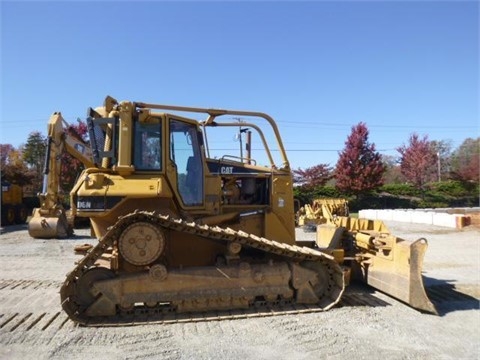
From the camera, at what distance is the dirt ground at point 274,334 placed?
15.0 feet

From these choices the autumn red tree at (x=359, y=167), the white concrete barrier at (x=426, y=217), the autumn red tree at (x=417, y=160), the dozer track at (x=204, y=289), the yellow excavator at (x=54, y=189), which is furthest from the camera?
the autumn red tree at (x=417, y=160)

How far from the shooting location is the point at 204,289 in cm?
582

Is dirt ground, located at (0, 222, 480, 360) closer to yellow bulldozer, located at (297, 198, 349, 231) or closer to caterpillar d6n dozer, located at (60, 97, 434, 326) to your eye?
caterpillar d6n dozer, located at (60, 97, 434, 326)

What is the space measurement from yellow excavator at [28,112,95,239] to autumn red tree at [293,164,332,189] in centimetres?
2167

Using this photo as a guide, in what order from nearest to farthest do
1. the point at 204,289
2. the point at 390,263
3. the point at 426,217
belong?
the point at 204,289
the point at 390,263
the point at 426,217

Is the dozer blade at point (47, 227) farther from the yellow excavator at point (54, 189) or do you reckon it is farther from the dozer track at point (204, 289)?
the dozer track at point (204, 289)

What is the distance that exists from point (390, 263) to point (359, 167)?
27.3m

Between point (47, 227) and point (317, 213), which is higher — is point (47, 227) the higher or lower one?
the lower one

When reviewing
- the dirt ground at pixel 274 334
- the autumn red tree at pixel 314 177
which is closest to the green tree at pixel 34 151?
the autumn red tree at pixel 314 177

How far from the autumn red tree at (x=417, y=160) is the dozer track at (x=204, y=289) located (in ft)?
128

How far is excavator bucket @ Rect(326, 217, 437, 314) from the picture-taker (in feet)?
19.7

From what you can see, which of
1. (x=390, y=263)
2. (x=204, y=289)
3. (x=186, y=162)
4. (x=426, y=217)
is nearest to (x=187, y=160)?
(x=186, y=162)

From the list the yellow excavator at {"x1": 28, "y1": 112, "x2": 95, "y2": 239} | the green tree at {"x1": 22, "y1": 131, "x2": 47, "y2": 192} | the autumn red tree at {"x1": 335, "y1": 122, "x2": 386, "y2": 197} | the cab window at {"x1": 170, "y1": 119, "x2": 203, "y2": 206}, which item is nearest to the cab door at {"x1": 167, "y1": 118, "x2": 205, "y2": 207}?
the cab window at {"x1": 170, "y1": 119, "x2": 203, "y2": 206}

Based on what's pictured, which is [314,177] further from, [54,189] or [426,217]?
[54,189]
